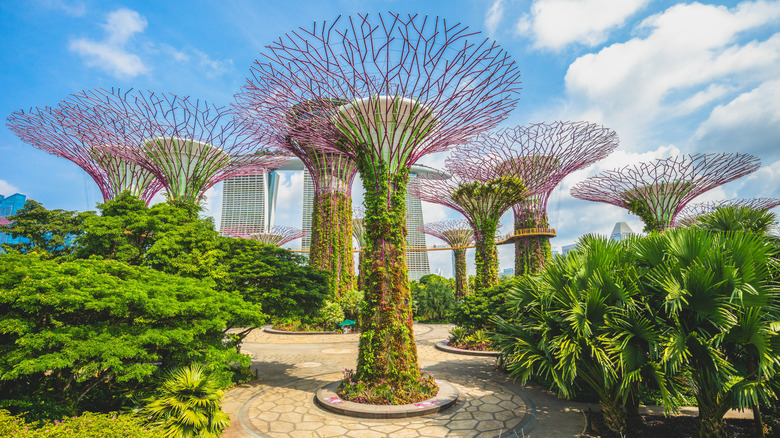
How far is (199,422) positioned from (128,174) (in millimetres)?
17352

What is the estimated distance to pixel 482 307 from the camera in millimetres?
13469

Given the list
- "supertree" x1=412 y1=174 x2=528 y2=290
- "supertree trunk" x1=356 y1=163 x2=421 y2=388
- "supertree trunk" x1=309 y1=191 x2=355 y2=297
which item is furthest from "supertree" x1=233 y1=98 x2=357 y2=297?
"supertree trunk" x1=356 y1=163 x2=421 y2=388

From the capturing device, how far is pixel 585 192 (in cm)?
2698

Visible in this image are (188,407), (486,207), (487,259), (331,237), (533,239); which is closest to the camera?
(188,407)

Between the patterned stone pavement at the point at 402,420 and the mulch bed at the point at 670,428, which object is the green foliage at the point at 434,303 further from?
the mulch bed at the point at 670,428

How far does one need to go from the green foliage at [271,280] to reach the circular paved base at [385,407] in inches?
119

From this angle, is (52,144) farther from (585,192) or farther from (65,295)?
(585,192)

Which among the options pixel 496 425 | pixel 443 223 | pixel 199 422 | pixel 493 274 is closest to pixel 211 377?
pixel 199 422

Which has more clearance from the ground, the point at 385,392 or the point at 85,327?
the point at 85,327

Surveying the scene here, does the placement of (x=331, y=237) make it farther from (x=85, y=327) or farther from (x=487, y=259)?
(x=85, y=327)

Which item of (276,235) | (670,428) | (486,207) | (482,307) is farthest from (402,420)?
(276,235)

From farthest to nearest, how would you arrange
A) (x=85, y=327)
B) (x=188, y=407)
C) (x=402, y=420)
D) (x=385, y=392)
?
(x=385, y=392)
(x=402, y=420)
(x=188, y=407)
(x=85, y=327)

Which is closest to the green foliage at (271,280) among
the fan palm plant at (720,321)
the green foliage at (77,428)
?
the green foliage at (77,428)

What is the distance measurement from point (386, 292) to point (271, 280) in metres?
4.04
